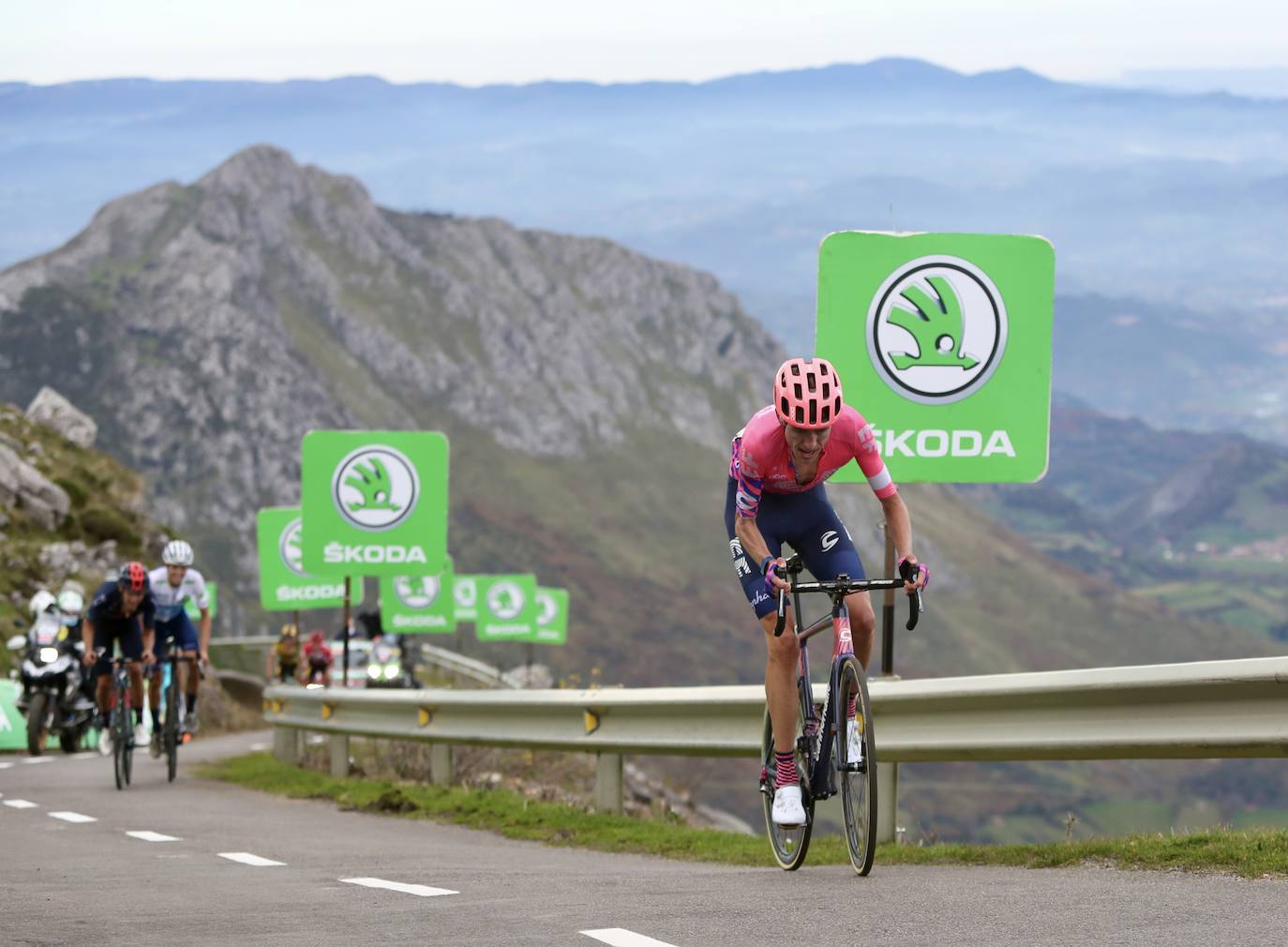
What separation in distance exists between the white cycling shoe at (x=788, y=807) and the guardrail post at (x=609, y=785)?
375 cm

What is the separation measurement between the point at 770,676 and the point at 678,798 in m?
15.8

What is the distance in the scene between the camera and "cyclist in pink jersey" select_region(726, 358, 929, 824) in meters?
7.96

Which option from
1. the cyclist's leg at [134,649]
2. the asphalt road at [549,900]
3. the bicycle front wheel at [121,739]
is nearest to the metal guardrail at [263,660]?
the bicycle front wheel at [121,739]

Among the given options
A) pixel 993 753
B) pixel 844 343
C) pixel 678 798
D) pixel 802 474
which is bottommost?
pixel 678 798

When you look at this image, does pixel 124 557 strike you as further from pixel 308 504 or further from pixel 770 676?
pixel 770 676

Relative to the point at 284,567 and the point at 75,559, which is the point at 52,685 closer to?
the point at 284,567

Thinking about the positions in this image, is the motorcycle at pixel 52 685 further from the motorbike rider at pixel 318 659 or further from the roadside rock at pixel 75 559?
the roadside rock at pixel 75 559

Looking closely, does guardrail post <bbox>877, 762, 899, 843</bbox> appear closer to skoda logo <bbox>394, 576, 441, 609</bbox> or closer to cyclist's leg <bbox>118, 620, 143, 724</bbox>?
cyclist's leg <bbox>118, 620, 143, 724</bbox>

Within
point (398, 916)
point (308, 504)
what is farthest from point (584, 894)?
point (308, 504)

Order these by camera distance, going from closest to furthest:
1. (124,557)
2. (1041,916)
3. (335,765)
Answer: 1. (1041,916)
2. (335,765)
3. (124,557)

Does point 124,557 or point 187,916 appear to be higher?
point 124,557

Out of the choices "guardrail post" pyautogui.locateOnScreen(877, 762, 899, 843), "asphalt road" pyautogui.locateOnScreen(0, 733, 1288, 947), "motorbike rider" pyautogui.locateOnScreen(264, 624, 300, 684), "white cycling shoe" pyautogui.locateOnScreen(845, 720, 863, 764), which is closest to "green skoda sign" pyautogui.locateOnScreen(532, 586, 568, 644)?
"motorbike rider" pyautogui.locateOnScreen(264, 624, 300, 684)

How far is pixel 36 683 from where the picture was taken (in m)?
23.8

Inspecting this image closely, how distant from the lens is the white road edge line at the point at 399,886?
8.02 m
